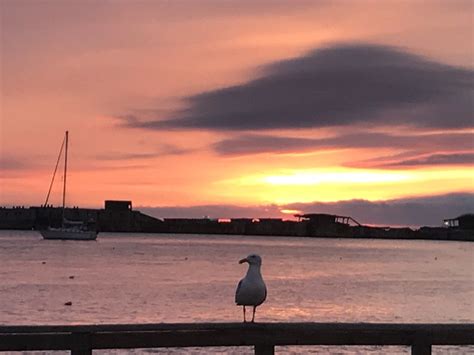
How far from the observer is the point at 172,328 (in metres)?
6.59

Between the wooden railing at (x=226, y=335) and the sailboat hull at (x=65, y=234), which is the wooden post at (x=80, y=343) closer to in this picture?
the wooden railing at (x=226, y=335)

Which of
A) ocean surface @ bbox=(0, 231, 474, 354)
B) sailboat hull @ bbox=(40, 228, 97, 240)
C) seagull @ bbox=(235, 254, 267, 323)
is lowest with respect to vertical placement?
ocean surface @ bbox=(0, 231, 474, 354)

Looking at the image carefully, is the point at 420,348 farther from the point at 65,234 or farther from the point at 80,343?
the point at 65,234

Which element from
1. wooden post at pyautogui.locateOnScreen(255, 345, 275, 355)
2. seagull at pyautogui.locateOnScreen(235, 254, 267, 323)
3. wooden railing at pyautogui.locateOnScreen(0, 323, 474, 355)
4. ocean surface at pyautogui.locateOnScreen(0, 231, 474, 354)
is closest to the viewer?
wooden railing at pyautogui.locateOnScreen(0, 323, 474, 355)

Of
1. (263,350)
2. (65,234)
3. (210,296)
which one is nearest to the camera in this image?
(263,350)

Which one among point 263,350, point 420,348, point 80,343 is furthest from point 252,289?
point 80,343

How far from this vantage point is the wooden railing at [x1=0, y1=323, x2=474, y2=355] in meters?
6.45

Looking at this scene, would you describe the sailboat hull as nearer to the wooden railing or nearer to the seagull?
the seagull

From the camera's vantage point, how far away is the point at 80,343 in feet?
A: 21.2

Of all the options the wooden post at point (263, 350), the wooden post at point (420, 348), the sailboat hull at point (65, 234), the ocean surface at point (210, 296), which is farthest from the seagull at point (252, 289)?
the sailboat hull at point (65, 234)

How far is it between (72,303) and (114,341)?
4187 centimetres

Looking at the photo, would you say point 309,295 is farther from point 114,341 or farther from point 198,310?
point 114,341

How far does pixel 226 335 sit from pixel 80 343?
108 cm

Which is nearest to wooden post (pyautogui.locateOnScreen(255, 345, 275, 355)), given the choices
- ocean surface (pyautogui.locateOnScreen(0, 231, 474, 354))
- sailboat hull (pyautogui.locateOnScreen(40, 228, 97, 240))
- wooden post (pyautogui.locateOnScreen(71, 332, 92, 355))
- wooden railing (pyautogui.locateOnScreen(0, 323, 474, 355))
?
wooden railing (pyautogui.locateOnScreen(0, 323, 474, 355))
